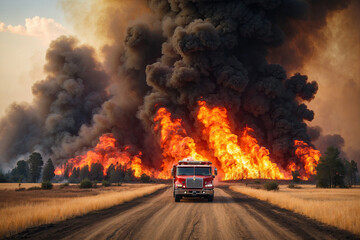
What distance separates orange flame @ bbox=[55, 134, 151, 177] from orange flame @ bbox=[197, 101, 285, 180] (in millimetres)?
24907

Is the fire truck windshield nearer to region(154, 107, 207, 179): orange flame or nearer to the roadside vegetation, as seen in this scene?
region(154, 107, 207, 179): orange flame

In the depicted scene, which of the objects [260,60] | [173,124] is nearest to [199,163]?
[173,124]

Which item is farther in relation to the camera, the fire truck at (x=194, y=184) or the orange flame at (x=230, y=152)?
the orange flame at (x=230, y=152)

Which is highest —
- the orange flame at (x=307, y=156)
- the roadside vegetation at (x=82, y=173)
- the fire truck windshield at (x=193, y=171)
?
the orange flame at (x=307, y=156)

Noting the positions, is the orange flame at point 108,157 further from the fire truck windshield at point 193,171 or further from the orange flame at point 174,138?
the fire truck windshield at point 193,171

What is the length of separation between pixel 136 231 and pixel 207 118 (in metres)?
50.4

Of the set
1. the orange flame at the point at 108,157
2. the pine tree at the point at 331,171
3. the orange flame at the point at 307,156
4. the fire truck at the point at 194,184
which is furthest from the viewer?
the orange flame at the point at 108,157

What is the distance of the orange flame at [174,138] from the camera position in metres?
57.0

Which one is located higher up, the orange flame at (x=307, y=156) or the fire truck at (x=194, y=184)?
the orange flame at (x=307, y=156)

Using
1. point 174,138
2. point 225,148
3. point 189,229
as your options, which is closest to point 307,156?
point 225,148

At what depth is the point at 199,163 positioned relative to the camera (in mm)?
22375

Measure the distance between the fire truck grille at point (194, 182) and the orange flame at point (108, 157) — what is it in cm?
5735

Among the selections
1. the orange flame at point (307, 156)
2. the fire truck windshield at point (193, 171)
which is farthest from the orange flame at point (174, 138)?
the fire truck windshield at point (193, 171)

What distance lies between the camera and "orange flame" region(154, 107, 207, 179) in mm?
56969
